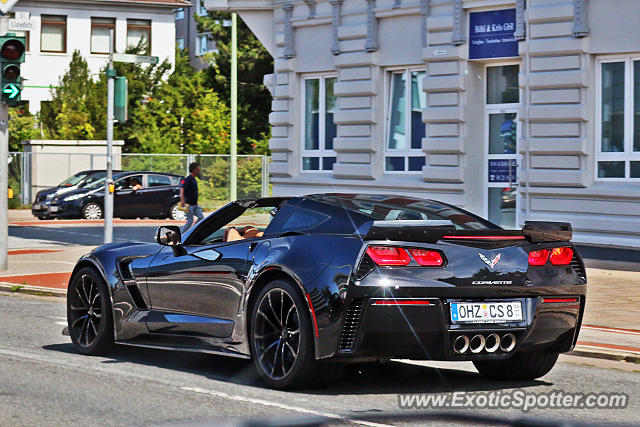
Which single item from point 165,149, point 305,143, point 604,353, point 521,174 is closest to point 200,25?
point 165,149

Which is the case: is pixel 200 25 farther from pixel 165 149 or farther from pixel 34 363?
pixel 34 363

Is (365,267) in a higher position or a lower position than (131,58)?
lower

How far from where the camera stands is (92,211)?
36906 millimetres

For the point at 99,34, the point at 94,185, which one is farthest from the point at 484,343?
the point at 99,34

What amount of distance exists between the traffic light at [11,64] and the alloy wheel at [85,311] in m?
8.83

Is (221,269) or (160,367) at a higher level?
(221,269)

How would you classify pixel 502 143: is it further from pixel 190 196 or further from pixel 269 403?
pixel 269 403

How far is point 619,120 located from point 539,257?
12.7 m

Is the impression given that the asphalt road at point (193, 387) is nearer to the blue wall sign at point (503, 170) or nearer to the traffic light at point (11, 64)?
the traffic light at point (11, 64)

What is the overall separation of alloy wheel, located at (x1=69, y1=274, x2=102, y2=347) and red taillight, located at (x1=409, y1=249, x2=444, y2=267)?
10.6 ft

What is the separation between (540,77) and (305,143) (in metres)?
7.42

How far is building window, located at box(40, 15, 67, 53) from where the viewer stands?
5853 cm

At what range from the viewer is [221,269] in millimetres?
8836

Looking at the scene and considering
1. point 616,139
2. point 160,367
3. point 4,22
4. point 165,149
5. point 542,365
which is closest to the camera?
point 542,365
